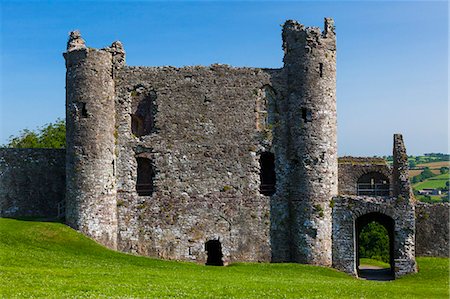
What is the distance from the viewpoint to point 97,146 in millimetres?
33625

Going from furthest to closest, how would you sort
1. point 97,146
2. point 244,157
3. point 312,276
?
point 244,157
point 97,146
point 312,276

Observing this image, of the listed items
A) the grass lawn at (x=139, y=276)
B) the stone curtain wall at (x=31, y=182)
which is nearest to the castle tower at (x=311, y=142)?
the grass lawn at (x=139, y=276)

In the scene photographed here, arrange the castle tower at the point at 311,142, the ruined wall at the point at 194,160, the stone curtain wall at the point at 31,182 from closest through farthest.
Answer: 1. the castle tower at the point at 311,142
2. the ruined wall at the point at 194,160
3. the stone curtain wall at the point at 31,182

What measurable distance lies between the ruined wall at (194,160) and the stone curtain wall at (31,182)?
384 cm

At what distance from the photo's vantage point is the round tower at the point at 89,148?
33.2m

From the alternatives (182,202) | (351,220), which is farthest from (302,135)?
(182,202)

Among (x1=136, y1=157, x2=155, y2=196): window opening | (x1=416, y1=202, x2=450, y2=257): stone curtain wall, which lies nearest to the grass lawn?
Answer: (x1=416, y1=202, x2=450, y2=257): stone curtain wall

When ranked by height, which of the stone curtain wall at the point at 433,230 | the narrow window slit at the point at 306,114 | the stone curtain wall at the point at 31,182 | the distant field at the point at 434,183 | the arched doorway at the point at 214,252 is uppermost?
the narrow window slit at the point at 306,114

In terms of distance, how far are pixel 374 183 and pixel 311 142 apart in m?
8.24

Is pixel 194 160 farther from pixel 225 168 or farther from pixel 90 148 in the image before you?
pixel 90 148

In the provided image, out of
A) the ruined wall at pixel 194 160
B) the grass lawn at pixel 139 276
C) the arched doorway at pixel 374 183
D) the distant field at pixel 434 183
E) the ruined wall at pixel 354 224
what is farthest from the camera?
the distant field at pixel 434 183

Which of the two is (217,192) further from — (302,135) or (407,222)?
(407,222)

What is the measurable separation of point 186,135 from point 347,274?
1131cm

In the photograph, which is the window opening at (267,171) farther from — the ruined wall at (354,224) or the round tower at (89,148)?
the round tower at (89,148)
